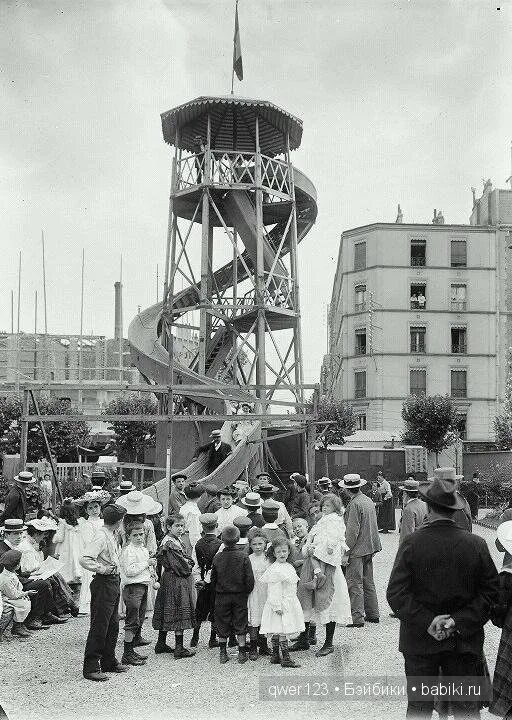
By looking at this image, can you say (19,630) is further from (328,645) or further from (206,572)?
(328,645)

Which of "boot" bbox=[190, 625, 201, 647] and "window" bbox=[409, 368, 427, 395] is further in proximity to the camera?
"window" bbox=[409, 368, 427, 395]

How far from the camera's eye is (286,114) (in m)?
30.4

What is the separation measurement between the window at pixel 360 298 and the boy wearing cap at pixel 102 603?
150 ft

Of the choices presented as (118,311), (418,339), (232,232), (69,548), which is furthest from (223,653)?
(118,311)

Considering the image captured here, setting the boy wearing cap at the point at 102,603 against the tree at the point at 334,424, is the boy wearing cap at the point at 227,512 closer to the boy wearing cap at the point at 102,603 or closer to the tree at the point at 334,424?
the boy wearing cap at the point at 102,603

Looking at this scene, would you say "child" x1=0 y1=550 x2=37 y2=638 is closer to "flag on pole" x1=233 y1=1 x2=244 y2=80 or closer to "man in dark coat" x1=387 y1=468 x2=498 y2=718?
"man in dark coat" x1=387 y1=468 x2=498 y2=718

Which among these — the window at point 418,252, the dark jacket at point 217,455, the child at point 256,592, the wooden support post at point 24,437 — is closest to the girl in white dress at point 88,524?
the child at point 256,592

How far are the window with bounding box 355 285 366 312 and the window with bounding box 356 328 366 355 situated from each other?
1.52 m

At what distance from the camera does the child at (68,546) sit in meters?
10.6

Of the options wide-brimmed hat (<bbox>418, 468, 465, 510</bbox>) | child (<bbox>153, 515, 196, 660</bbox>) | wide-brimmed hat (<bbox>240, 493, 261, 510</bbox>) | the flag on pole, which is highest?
the flag on pole

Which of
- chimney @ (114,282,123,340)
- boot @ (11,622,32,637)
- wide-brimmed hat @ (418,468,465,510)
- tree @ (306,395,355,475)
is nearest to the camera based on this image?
wide-brimmed hat @ (418,468,465,510)

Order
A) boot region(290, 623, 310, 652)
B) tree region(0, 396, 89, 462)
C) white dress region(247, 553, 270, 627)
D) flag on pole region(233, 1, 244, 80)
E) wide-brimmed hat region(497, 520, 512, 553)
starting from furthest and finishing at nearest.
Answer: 1. tree region(0, 396, 89, 462)
2. flag on pole region(233, 1, 244, 80)
3. boot region(290, 623, 310, 652)
4. white dress region(247, 553, 270, 627)
5. wide-brimmed hat region(497, 520, 512, 553)

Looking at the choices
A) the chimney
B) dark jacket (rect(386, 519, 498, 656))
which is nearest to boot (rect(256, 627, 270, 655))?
dark jacket (rect(386, 519, 498, 656))

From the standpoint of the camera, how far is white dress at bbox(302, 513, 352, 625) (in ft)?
27.9
